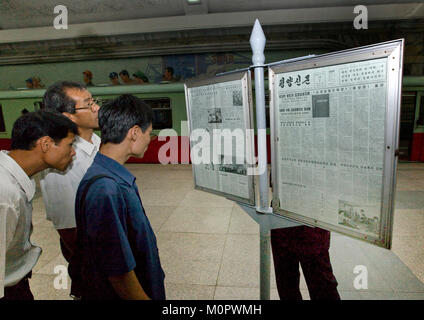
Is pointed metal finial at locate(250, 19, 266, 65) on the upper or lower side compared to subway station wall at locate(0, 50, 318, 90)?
lower

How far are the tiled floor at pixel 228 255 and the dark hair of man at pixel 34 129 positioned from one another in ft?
5.76

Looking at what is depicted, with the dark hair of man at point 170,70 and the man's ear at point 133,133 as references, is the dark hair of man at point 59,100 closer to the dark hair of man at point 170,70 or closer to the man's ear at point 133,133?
the man's ear at point 133,133

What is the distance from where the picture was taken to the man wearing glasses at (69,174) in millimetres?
2039

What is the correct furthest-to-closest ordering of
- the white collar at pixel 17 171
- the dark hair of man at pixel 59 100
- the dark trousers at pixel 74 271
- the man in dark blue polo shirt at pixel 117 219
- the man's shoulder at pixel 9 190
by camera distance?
the dark hair of man at pixel 59 100 < the dark trousers at pixel 74 271 < the white collar at pixel 17 171 < the man's shoulder at pixel 9 190 < the man in dark blue polo shirt at pixel 117 219

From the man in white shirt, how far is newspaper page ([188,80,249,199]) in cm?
94

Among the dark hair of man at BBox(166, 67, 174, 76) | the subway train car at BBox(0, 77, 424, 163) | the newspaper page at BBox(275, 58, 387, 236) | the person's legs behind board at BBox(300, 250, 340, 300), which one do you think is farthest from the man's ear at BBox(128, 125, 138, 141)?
the dark hair of man at BBox(166, 67, 174, 76)

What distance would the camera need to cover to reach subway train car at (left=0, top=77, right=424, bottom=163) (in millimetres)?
7270

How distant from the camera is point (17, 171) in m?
1.47

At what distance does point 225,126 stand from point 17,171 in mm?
1301

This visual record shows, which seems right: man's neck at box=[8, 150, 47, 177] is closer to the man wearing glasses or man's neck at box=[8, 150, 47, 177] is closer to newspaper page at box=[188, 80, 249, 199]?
the man wearing glasses

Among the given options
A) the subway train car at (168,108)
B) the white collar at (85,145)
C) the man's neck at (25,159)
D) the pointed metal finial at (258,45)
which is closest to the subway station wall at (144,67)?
the subway train car at (168,108)

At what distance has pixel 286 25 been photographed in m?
7.66

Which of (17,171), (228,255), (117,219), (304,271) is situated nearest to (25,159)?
(17,171)
